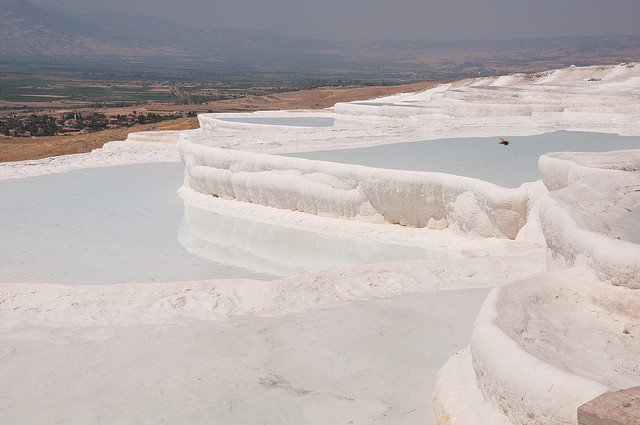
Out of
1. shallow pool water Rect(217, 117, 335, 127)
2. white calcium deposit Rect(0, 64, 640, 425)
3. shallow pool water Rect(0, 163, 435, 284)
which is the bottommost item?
shallow pool water Rect(0, 163, 435, 284)

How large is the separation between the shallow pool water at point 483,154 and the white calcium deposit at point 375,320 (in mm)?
528

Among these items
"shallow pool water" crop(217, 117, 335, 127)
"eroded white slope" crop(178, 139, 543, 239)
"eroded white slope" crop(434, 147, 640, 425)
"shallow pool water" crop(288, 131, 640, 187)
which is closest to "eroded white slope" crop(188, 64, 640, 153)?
"shallow pool water" crop(217, 117, 335, 127)

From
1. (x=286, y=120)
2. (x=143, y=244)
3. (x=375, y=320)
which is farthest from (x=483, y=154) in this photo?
(x=286, y=120)

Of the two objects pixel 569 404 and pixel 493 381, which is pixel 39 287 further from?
pixel 569 404

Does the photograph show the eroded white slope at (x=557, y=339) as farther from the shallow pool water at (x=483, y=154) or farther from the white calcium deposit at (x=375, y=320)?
the shallow pool water at (x=483, y=154)

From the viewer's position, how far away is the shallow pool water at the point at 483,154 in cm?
667

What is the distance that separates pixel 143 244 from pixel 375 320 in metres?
2.87

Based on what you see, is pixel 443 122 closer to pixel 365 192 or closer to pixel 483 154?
pixel 483 154

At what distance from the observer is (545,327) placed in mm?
2879

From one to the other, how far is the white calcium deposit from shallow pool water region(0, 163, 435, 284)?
3.5 inches

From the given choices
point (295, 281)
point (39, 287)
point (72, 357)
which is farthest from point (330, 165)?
point (72, 357)

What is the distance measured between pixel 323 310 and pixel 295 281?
17.5 inches

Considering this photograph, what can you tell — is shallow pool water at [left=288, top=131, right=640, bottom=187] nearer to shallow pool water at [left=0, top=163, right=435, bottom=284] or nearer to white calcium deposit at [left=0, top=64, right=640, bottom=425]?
white calcium deposit at [left=0, top=64, right=640, bottom=425]

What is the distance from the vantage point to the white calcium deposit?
9.14 ft
